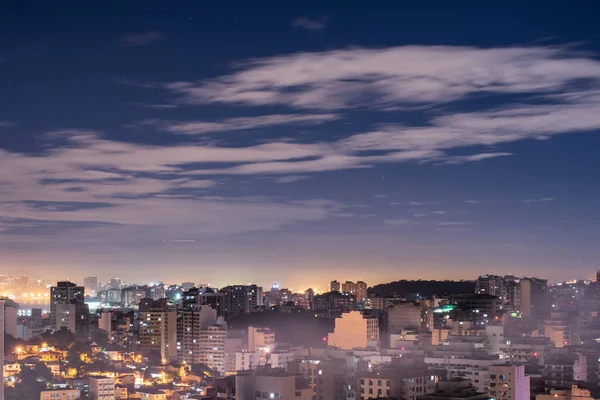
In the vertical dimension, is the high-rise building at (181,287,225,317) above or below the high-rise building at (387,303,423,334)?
above

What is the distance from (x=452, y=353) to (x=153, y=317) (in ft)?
30.5

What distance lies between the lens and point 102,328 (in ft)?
92.8

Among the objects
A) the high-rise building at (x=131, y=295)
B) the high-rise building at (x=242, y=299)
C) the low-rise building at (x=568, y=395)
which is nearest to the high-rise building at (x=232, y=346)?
the high-rise building at (x=242, y=299)

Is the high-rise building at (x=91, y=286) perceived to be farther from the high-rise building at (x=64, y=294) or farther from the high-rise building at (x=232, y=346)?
the high-rise building at (x=232, y=346)

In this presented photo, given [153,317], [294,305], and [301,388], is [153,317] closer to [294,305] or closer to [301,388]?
[294,305]

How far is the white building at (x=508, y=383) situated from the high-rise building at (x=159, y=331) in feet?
41.1

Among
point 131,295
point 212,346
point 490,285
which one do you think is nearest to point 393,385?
point 212,346

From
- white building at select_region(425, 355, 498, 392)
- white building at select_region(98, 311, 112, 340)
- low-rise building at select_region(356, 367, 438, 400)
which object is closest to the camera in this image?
low-rise building at select_region(356, 367, 438, 400)

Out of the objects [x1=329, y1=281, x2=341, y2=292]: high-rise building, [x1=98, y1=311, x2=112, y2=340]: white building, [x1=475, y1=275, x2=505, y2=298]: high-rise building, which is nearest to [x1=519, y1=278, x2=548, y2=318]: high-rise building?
[x1=475, y1=275, x2=505, y2=298]: high-rise building

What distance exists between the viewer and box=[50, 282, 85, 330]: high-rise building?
31578mm

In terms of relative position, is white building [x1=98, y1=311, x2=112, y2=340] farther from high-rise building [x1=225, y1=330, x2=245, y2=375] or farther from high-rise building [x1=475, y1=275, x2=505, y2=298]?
high-rise building [x1=475, y1=275, x2=505, y2=298]

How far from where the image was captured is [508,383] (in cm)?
1363

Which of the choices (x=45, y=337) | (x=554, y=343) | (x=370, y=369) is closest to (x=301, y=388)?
(x=370, y=369)

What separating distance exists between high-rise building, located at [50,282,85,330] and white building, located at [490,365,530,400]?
19.5 meters
